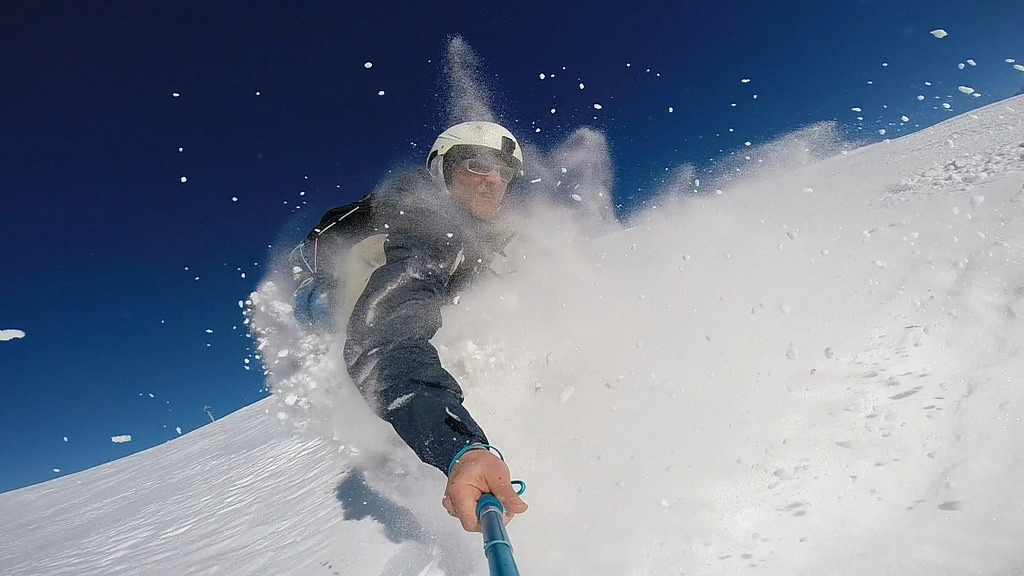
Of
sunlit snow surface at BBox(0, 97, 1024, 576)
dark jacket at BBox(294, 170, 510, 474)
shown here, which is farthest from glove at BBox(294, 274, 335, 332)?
dark jacket at BBox(294, 170, 510, 474)

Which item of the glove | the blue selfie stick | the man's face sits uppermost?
the man's face

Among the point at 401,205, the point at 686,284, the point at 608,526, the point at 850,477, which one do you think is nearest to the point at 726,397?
the point at 850,477

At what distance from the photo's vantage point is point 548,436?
10.8 feet

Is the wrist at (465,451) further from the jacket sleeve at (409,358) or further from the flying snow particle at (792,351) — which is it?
the flying snow particle at (792,351)

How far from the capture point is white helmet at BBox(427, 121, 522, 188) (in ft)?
16.6

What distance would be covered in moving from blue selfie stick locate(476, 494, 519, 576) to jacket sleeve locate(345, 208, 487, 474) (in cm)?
35

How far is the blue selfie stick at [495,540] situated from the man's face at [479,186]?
347cm

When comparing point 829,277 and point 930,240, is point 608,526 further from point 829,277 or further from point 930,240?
point 930,240

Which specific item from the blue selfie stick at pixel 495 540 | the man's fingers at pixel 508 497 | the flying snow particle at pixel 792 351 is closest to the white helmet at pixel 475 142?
the flying snow particle at pixel 792 351

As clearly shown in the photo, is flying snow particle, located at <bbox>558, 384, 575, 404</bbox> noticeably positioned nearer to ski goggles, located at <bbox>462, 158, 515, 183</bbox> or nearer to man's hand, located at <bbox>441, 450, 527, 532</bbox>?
man's hand, located at <bbox>441, 450, 527, 532</bbox>

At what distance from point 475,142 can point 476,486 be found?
4144mm

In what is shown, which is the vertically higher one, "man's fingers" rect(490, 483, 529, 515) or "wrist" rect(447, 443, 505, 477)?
"wrist" rect(447, 443, 505, 477)

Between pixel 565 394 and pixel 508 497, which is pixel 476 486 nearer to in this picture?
pixel 508 497

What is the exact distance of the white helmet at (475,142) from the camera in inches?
199
